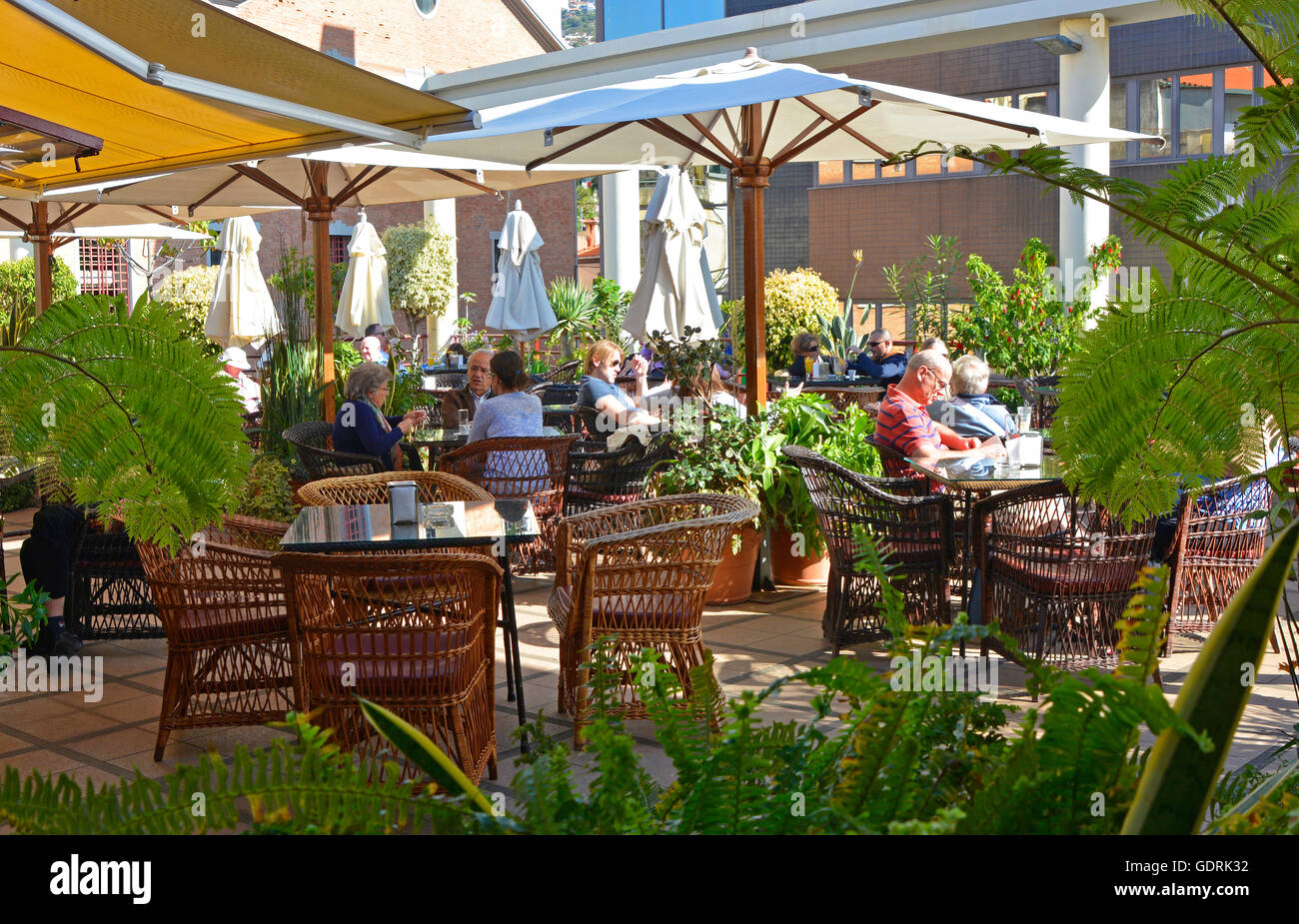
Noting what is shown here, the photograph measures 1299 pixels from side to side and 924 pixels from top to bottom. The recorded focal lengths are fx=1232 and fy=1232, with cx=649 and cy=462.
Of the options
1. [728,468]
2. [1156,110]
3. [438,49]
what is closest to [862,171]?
[1156,110]

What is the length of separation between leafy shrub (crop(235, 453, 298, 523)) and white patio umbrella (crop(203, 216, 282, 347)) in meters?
6.96

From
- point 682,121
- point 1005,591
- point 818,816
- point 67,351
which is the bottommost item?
point 1005,591

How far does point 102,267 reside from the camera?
3322 centimetres

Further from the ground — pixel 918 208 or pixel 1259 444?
pixel 918 208

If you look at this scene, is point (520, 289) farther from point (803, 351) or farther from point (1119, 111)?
point (1119, 111)

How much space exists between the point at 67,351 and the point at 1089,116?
1358 cm

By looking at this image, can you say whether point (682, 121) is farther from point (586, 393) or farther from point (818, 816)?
point (818, 816)

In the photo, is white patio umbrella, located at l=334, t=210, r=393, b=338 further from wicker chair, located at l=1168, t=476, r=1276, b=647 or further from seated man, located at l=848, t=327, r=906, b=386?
wicker chair, located at l=1168, t=476, r=1276, b=647

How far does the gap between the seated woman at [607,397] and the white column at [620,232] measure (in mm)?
11992

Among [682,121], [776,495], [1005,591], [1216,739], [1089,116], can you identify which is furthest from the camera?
[1089,116]

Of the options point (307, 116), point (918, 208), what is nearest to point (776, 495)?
point (307, 116)

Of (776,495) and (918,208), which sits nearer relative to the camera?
(776,495)

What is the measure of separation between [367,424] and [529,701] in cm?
265

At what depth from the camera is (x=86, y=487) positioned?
6.80 feet
